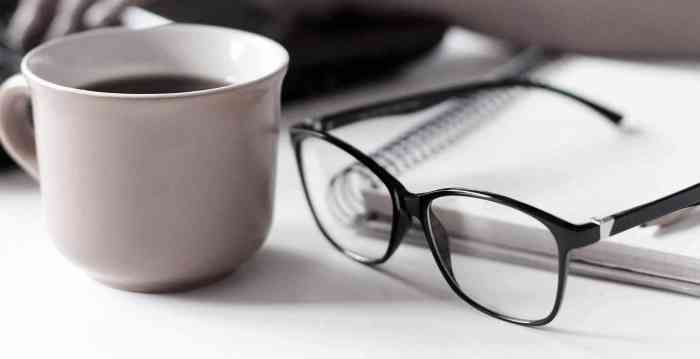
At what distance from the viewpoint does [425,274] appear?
44cm

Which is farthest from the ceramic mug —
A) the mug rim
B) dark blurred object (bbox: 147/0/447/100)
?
dark blurred object (bbox: 147/0/447/100)

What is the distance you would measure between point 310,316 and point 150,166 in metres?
0.11

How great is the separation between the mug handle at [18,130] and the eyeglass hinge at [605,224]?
284 mm

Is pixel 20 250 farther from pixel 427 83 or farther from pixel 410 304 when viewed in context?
pixel 427 83

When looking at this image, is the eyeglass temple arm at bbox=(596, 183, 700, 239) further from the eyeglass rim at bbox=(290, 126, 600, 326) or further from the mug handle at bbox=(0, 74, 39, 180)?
the mug handle at bbox=(0, 74, 39, 180)

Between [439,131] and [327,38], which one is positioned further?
[327,38]

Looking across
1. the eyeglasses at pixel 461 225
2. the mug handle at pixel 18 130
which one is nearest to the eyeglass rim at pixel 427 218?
the eyeglasses at pixel 461 225

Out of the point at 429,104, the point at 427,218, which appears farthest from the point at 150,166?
the point at 429,104

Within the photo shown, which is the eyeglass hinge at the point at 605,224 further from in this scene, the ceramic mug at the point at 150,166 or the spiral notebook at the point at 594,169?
the ceramic mug at the point at 150,166

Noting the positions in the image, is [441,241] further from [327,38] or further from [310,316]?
[327,38]

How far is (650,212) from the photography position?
38 cm

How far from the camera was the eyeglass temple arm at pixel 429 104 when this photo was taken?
0.50 metres

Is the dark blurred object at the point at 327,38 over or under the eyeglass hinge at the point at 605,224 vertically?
under

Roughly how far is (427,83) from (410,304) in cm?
34
